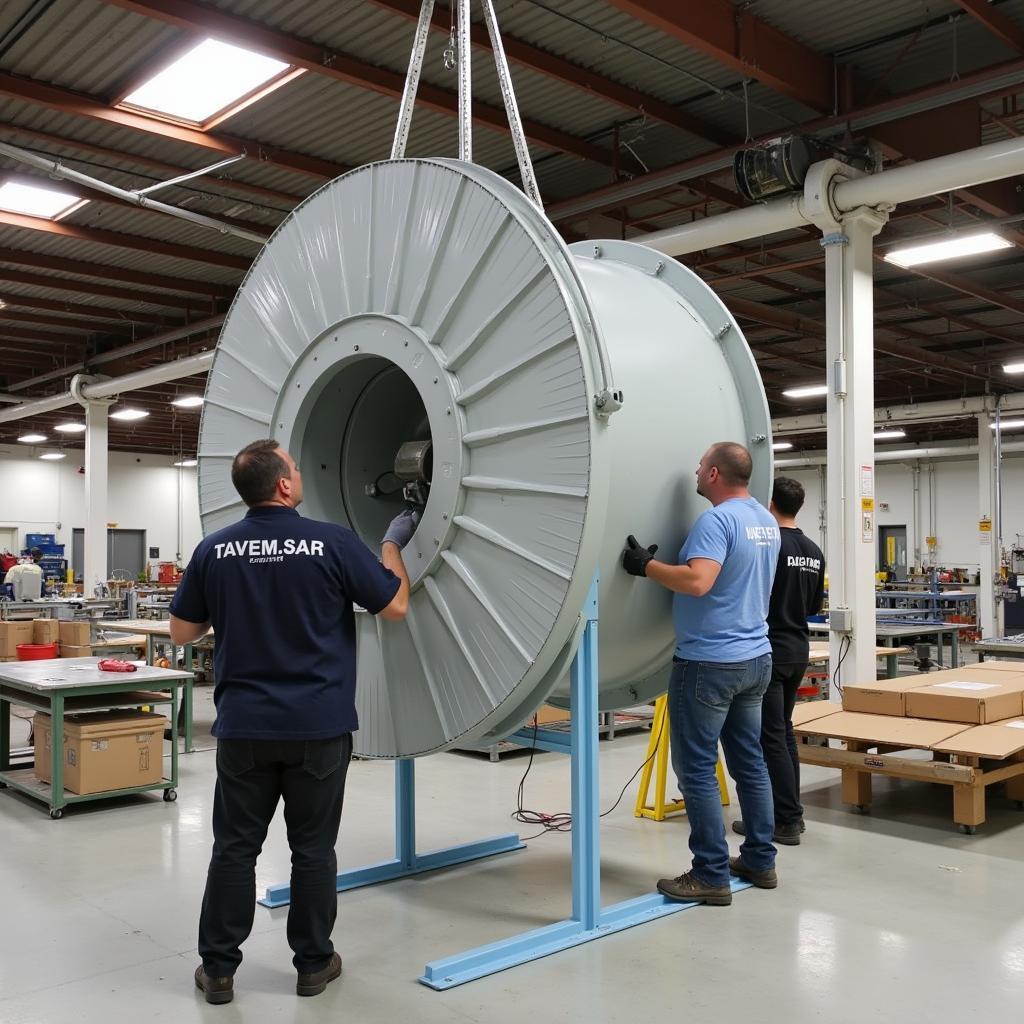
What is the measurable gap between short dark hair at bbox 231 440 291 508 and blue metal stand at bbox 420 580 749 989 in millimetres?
1022

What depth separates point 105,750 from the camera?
5.55 m

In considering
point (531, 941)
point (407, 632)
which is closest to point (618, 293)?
point (407, 632)

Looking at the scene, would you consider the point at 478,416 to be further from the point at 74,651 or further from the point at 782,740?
the point at 74,651

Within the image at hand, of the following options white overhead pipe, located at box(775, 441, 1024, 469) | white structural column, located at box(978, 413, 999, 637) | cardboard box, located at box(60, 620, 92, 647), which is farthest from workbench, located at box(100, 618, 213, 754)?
white overhead pipe, located at box(775, 441, 1024, 469)

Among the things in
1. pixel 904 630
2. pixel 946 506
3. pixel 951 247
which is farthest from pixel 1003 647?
pixel 946 506

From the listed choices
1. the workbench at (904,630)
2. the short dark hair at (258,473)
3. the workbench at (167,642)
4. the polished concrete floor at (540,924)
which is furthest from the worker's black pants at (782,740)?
the workbench at (167,642)

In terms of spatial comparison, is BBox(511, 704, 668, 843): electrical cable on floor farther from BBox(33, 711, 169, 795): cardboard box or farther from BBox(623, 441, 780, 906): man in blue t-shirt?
BBox(33, 711, 169, 795): cardboard box

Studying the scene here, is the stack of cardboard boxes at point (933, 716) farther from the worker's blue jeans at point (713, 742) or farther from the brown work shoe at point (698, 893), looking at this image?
the brown work shoe at point (698, 893)

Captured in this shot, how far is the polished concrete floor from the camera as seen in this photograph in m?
2.92

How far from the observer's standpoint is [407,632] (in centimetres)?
316

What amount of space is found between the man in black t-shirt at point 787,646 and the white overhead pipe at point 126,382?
7.59 metres

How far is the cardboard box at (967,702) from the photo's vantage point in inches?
212

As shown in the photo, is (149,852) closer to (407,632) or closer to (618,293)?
(407,632)

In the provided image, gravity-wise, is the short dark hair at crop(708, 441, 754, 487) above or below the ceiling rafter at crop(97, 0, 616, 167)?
below
